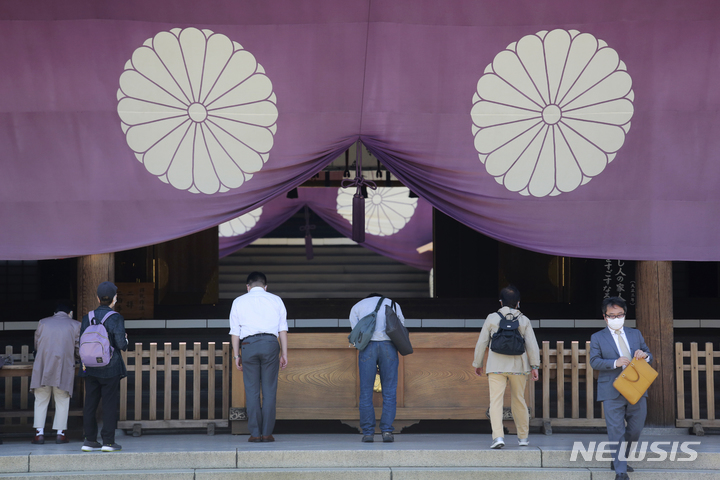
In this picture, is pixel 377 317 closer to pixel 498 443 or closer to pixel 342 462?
pixel 342 462

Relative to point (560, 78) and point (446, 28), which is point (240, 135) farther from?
point (560, 78)

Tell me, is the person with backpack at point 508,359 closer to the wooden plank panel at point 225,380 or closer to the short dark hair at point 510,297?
the short dark hair at point 510,297

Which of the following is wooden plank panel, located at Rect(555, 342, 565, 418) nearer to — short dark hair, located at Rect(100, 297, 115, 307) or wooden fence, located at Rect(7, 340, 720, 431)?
wooden fence, located at Rect(7, 340, 720, 431)

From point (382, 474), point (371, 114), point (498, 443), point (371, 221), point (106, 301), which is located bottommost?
point (382, 474)

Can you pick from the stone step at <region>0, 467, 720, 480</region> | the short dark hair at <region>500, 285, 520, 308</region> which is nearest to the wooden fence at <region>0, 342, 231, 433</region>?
the stone step at <region>0, 467, 720, 480</region>

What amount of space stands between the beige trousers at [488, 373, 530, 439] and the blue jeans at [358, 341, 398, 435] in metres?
0.90

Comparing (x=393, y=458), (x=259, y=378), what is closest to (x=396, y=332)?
(x=393, y=458)

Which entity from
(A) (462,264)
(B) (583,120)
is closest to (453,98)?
(B) (583,120)

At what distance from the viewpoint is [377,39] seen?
6.66m

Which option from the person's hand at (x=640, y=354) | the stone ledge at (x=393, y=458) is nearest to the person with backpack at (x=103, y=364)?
the stone ledge at (x=393, y=458)

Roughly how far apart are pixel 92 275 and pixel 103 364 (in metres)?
1.15

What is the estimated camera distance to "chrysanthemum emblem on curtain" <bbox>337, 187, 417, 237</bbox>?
13.4m

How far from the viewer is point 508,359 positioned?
6.18m

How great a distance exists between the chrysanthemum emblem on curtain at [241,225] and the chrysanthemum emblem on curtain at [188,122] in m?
6.39
